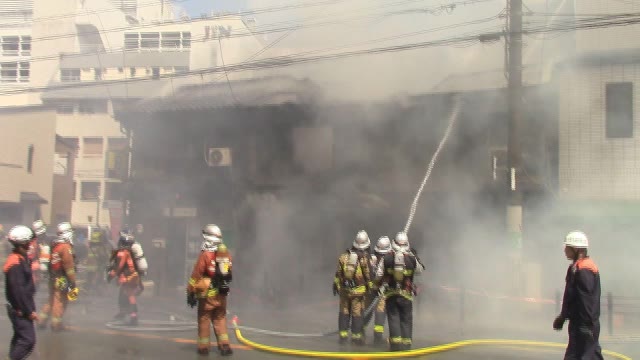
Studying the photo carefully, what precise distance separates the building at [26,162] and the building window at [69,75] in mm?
18434

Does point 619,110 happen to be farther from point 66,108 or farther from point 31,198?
point 66,108

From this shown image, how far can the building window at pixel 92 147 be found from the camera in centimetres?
3722

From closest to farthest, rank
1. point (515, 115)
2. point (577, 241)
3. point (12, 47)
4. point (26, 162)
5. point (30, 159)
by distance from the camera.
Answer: point (577, 241) → point (515, 115) → point (26, 162) → point (30, 159) → point (12, 47)

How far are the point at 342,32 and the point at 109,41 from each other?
35.5 m

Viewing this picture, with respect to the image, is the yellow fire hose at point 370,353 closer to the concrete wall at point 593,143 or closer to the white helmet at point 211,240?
the white helmet at point 211,240

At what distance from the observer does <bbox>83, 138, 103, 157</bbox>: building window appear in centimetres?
3722

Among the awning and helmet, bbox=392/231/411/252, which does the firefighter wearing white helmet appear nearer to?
helmet, bbox=392/231/411/252

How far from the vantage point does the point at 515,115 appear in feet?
31.3

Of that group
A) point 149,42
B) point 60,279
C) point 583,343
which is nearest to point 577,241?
point 583,343

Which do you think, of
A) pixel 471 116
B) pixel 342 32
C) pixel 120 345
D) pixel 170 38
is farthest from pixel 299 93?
pixel 170 38

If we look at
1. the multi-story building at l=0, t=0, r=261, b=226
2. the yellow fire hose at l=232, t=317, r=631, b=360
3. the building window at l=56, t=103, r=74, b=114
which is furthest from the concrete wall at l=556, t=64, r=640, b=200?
the building window at l=56, t=103, r=74, b=114

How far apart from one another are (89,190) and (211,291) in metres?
33.7

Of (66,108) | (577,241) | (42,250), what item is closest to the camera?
(577,241)

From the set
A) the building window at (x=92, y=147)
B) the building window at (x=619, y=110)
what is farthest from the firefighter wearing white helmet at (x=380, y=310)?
the building window at (x=92, y=147)
